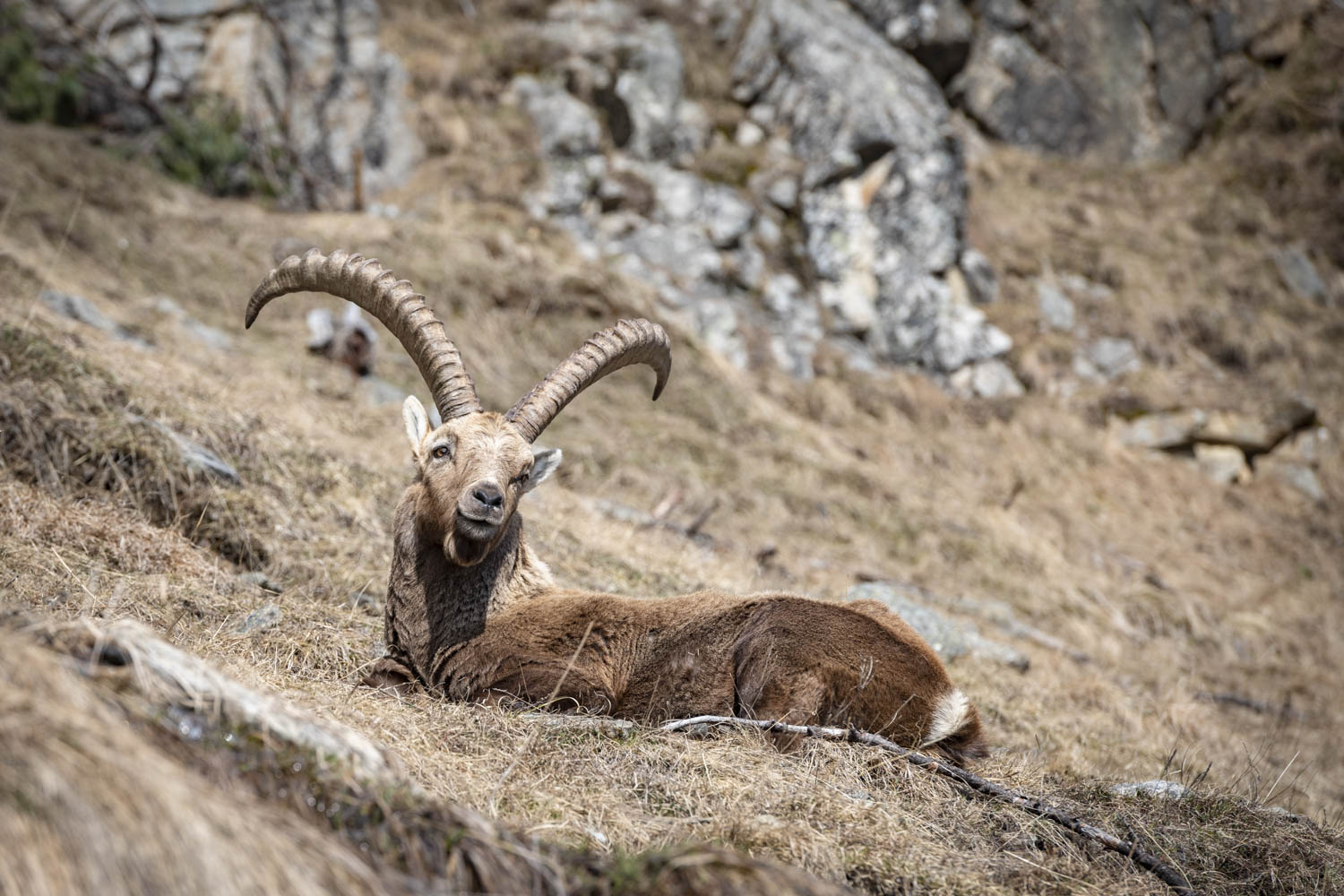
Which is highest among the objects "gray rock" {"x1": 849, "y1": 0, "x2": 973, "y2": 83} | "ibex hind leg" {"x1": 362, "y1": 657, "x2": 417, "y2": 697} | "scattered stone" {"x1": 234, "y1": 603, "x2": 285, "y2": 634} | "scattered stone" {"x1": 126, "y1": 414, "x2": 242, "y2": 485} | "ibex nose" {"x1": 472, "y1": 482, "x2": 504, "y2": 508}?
"gray rock" {"x1": 849, "y1": 0, "x2": 973, "y2": 83}

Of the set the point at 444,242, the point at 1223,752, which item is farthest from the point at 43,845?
the point at 444,242

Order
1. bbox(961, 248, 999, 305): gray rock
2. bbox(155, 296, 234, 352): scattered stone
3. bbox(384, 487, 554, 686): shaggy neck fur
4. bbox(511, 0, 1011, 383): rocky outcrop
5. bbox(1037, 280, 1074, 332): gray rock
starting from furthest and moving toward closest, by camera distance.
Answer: bbox(1037, 280, 1074, 332): gray rock < bbox(961, 248, 999, 305): gray rock < bbox(511, 0, 1011, 383): rocky outcrop < bbox(155, 296, 234, 352): scattered stone < bbox(384, 487, 554, 686): shaggy neck fur

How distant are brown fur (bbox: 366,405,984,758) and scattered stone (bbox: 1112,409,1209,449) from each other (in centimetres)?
1662

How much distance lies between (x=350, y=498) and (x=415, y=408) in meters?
2.59

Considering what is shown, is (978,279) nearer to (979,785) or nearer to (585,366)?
(585,366)

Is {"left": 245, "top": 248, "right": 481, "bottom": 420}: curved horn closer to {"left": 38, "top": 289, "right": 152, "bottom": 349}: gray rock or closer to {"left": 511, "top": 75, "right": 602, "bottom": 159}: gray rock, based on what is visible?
{"left": 38, "top": 289, "right": 152, "bottom": 349}: gray rock

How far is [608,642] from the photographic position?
5809 millimetres

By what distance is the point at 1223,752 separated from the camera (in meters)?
8.73

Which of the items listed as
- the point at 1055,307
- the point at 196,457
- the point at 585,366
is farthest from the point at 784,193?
the point at 196,457

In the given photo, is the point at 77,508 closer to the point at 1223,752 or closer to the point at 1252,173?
the point at 1223,752

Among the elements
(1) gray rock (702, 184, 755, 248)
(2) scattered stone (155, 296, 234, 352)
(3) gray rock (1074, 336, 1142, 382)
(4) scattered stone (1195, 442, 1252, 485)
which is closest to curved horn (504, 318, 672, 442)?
(2) scattered stone (155, 296, 234, 352)

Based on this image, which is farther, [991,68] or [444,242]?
[991,68]

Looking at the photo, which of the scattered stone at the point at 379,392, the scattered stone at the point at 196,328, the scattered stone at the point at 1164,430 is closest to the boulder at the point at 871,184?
the scattered stone at the point at 1164,430

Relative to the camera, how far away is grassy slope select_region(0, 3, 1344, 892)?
4.45 meters
